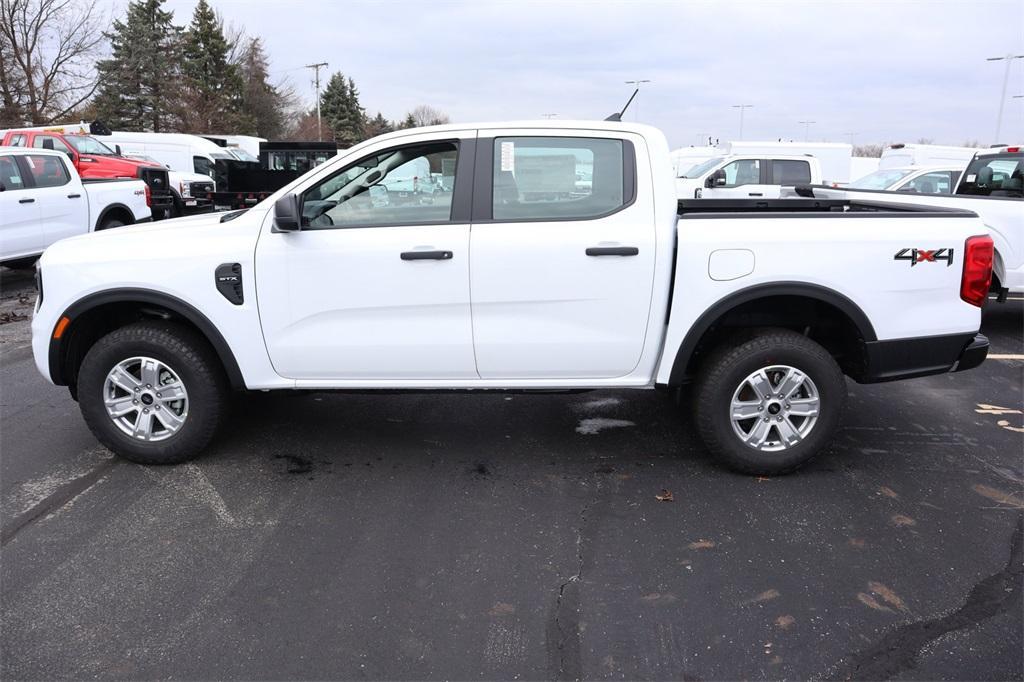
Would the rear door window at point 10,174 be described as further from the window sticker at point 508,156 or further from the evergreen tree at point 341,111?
the evergreen tree at point 341,111

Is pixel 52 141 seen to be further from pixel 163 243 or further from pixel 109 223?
pixel 163 243

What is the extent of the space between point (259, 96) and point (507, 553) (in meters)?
61.7

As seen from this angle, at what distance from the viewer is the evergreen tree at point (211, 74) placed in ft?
164

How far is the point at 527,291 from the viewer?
13.0ft

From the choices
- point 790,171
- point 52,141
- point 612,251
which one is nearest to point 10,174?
point 52,141

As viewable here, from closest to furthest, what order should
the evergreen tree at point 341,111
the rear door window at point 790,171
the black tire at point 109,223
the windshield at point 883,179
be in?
the windshield at point 883,179
the black tire at point 109,223
the rear door window at point 790,171
the evergreen tree at point 341,111

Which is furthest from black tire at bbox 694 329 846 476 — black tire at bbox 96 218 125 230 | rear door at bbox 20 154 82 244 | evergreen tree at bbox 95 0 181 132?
evergreen tree at bbox 95 0 181 132

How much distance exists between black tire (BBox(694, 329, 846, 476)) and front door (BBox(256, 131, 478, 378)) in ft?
4.38

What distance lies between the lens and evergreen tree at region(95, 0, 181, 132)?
151ft

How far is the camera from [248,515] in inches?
148

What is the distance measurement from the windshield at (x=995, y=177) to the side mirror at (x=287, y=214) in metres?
7.40

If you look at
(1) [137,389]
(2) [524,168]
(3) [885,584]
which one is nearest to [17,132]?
(1) [137,389]

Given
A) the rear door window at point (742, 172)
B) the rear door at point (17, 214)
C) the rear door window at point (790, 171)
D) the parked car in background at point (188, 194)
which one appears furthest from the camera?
the parked car in background at point (188, 194)

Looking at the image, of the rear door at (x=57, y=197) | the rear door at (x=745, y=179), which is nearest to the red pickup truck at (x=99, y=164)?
the rear door at (x=57, y=197)
